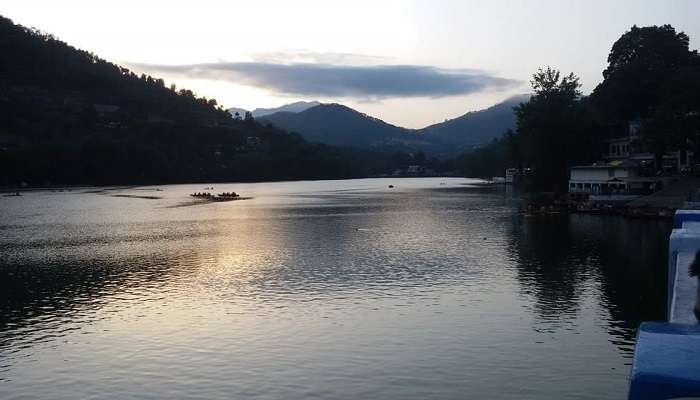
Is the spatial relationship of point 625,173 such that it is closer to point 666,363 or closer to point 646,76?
point 646,76

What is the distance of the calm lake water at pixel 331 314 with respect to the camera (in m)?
22.2

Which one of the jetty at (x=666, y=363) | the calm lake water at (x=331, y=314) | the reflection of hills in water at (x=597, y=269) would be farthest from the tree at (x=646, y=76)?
the jetty at (x=666, y=363)

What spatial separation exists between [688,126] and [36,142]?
18223cm

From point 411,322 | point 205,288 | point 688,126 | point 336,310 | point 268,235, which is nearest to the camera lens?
point 411,322

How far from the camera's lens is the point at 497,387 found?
21.2 meters

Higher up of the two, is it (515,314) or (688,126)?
(688,126)

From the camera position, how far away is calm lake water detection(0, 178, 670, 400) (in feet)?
72.8

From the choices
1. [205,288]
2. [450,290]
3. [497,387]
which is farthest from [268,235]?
[497,387]

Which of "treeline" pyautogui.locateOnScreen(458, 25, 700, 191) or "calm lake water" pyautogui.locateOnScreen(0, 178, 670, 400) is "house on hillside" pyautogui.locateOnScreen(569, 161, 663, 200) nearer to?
"treeline" pyautogui.locateOnScreen(458, 25, 700, 191)

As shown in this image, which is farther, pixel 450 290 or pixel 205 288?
pixel 205 288

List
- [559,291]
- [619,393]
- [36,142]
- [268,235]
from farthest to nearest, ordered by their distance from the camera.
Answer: [36,142] → [268,235] → [559,291] → [619,393]

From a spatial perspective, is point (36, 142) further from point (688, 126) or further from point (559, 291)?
point (559, 291)

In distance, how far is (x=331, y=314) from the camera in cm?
3119

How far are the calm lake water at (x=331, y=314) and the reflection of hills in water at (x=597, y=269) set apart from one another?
171mm
